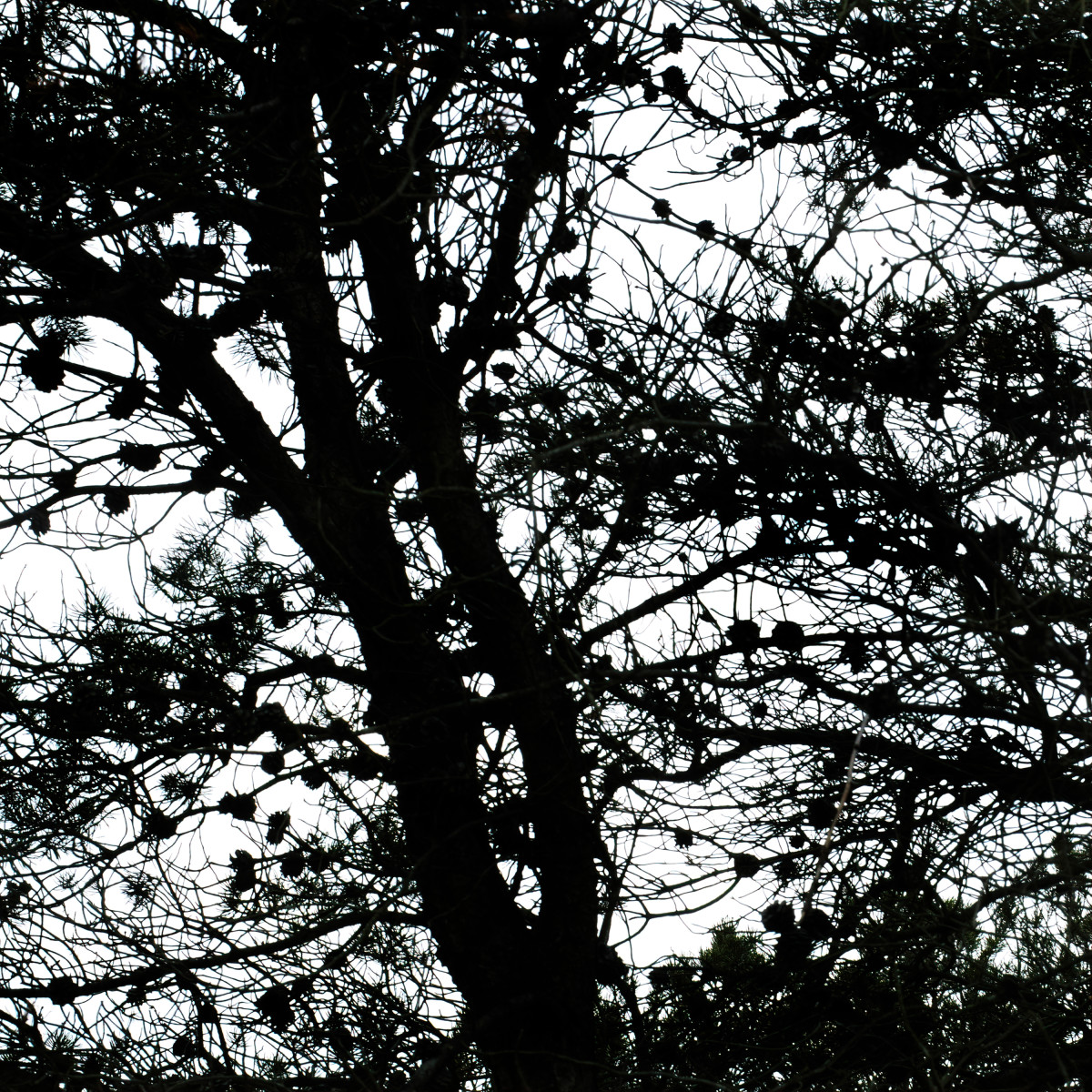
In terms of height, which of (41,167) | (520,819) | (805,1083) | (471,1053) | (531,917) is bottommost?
(805,1083)

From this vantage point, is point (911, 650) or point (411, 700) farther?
point (411, 700)

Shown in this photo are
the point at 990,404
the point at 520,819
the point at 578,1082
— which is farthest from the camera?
the point at 520,819

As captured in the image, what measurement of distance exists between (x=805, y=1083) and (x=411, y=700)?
1381mm

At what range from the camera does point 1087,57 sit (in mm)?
2969

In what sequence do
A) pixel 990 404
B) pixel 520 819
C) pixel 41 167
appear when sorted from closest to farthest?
pixel 41 167 < pixel 990 404 < pixel 520 819

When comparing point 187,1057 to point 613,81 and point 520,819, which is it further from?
point 613,81

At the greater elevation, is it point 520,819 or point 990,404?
point 990,404

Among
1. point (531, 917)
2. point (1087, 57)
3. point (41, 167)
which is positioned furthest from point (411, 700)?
point (1087, 57)

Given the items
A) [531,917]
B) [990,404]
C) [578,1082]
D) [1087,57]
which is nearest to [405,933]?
[531,917]

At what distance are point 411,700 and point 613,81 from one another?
1.73m

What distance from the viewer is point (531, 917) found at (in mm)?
3561

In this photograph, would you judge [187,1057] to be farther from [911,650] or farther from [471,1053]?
[911,650]

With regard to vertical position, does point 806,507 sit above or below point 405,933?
above

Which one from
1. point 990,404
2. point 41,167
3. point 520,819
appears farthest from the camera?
point 520,819
